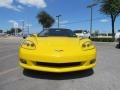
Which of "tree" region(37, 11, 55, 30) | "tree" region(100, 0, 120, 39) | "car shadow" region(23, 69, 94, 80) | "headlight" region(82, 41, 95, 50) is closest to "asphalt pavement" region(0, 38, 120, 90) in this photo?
"car shadow" region(23, 69, 94, 80)

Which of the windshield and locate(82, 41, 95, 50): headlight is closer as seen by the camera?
locate(82, 41, 95, 50): headlight

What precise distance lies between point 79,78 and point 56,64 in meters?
0.66

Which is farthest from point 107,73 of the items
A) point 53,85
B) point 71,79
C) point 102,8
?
point 102,8

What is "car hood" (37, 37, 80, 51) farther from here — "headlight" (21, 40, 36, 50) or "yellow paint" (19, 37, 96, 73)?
"headlight" (21, 40, 36, 50)

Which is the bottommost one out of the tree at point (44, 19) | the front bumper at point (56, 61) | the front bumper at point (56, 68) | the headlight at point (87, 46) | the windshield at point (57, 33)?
the front bumper at point (56, 68)

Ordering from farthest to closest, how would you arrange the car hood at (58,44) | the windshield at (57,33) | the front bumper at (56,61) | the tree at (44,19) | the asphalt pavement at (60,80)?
1. the tree at (44,19)
2. the windshield at (57,33)
3. the car hood at (58,44)
4. the front bumper at (56,61)
5. the asphalt pavement at (60,80)

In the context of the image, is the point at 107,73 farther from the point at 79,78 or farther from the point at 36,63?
the point at 36,63

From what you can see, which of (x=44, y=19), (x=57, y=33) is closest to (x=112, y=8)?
A: (x=44, y=19)

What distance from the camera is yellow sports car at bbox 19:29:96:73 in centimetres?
577

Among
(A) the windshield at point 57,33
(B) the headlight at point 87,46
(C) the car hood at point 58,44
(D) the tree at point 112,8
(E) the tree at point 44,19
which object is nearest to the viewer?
(C) the car hood at point 58,44

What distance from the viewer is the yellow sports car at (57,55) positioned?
5.77 m

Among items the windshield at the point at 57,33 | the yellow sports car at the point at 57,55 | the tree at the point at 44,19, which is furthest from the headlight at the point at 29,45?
the tree at the point at 44,19

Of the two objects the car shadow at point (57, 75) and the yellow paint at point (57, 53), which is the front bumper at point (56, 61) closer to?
the yellow paint at point (57, 53)

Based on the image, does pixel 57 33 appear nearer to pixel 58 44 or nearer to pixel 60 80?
pixel 58 44
